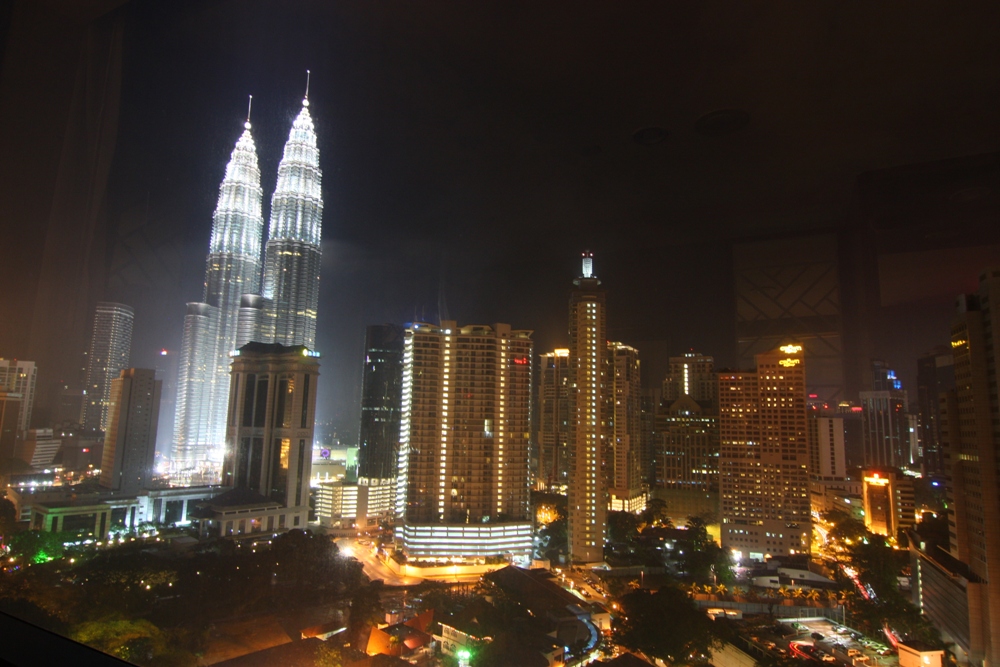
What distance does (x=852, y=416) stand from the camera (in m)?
2.66

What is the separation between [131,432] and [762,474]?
339 inches

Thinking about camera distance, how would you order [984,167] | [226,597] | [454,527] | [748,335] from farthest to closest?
[454,527] → [226,597] → [748,335] → [984,167]

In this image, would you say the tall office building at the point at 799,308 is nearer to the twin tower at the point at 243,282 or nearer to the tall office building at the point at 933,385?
the tall office building at the point at 933,385

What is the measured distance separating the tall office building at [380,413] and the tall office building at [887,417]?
8852 millimetres

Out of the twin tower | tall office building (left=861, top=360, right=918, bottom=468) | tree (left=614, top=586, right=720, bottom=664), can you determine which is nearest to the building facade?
tall office building (left=861, top=360, right=918, bottom=468)

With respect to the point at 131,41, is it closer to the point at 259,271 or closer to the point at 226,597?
the point at 259,271

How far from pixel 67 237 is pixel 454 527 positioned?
21.6ft

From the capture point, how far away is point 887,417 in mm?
2744

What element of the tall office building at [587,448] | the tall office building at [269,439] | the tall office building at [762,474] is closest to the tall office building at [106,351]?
the tall office building at [269,439]

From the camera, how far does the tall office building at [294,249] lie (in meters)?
4.96

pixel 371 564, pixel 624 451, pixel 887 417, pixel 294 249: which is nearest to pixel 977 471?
pixel 887 417

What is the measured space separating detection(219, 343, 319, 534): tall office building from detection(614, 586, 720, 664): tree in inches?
202

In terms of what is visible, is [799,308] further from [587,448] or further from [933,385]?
[587,448]

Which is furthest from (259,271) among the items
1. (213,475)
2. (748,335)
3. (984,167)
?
(984,167)
